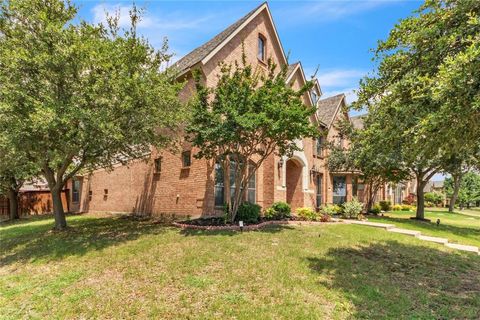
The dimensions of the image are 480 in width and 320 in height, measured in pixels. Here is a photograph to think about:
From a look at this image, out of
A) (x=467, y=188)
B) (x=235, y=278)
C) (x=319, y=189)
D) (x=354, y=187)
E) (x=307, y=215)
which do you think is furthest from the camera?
(x=467, y=188)

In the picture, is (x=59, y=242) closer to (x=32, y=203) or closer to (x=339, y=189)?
(x=32, y=203)

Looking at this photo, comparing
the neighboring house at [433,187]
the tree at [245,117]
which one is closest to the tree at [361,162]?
the tree at [245,117]

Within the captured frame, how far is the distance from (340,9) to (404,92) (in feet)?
17.2

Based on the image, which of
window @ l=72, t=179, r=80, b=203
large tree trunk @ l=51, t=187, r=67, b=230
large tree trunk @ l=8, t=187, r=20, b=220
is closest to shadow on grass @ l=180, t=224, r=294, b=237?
large tree trunk @ l=51, t=187, r=67, b=230

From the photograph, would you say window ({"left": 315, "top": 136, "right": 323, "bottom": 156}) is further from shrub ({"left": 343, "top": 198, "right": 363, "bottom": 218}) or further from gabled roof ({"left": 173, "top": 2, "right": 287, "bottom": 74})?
gabled roof ({"left": 173, "top": 2, "right": 287, "bottom": 74})

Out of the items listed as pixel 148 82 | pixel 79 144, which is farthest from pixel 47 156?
pixel 148 82

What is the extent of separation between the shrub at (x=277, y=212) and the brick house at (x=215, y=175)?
1019 mm

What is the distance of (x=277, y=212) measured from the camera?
15164 millimetres

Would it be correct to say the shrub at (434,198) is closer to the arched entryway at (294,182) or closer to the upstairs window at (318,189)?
the upstairs window at (318,189)

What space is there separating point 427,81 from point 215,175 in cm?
991

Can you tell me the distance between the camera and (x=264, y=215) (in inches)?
598

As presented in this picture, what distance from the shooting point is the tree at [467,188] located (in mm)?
45656

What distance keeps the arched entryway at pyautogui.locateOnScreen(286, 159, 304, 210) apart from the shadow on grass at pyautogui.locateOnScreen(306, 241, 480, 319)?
9710 millimetres

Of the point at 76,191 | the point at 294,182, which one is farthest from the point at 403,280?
the point at 76,191
